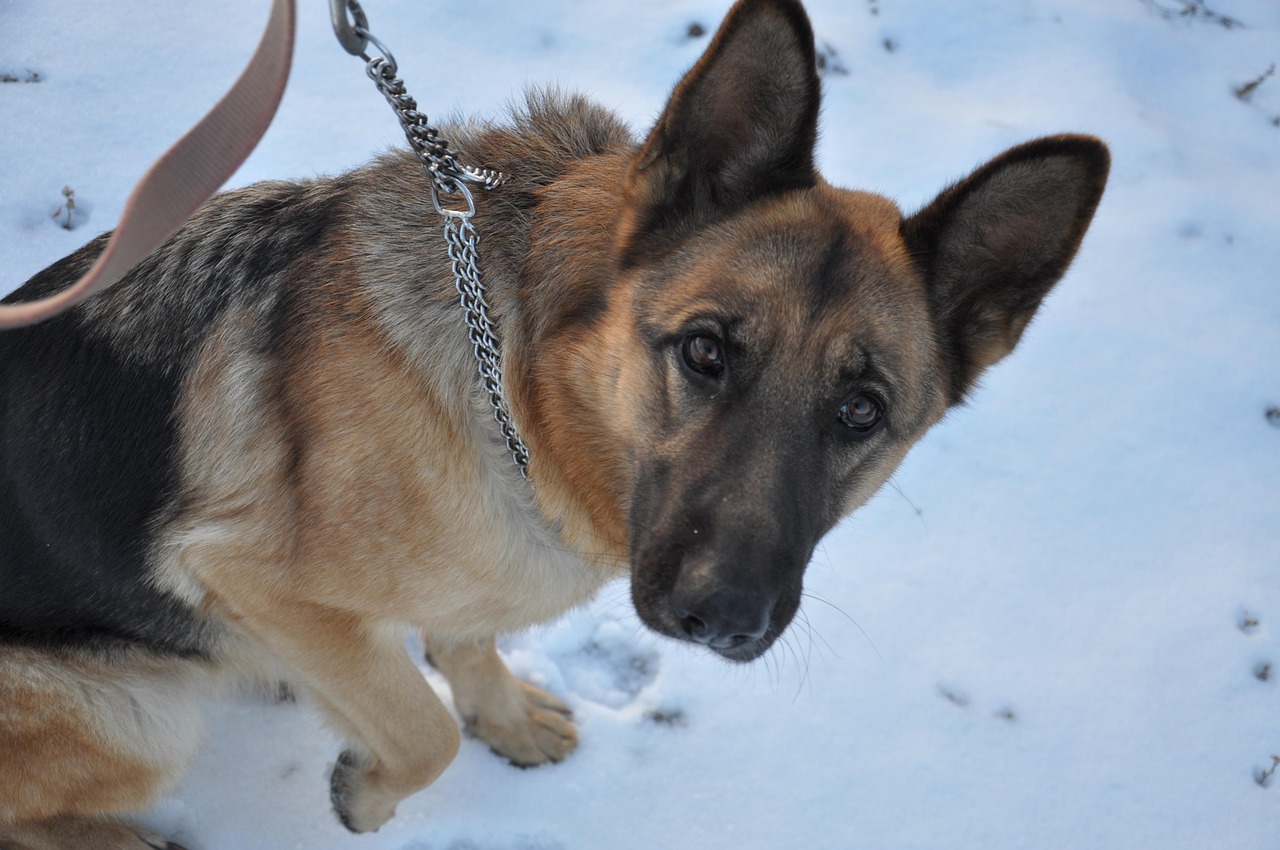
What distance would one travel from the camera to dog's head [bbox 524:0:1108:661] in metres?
2.20

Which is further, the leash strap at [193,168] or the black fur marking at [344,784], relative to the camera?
the black fur marking at [344,784]

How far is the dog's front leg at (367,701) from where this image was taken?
2.71 meters

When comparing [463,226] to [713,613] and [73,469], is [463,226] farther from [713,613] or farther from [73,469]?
[73,469]

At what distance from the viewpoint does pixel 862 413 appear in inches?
94.7

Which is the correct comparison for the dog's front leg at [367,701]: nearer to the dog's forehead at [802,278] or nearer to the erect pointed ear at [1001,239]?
the dog's forehead at [802,278]

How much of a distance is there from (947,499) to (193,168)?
129 inches

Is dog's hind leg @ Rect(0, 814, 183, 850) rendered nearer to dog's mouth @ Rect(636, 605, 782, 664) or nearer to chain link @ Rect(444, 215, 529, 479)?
chain link @ Rect(444, 215, 529, 479)

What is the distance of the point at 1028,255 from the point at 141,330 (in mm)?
2326

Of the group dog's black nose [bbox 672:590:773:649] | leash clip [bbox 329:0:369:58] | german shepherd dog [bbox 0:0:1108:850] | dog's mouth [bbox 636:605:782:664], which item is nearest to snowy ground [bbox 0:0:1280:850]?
→ german shepherd dog [bbox 0:0:1108:850]

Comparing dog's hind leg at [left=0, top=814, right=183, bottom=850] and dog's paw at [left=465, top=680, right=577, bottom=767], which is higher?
dog's hind leg at [left=0, top=814, right=183, bottom=850]

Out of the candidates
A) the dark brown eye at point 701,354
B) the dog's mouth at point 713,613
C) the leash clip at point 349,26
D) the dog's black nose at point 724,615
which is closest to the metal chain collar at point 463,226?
the leash clip at point 349,26

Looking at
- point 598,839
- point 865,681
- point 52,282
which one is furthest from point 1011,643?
point 52,282

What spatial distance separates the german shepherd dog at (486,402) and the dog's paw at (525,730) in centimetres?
63

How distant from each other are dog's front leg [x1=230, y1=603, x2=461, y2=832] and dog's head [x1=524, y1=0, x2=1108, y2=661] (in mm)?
908
